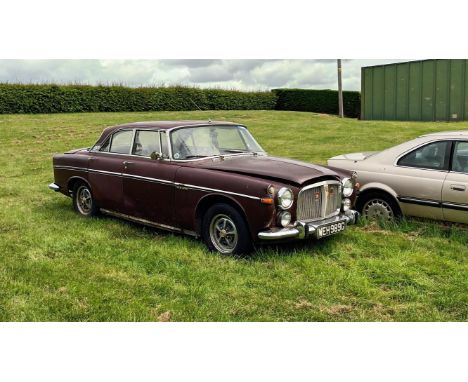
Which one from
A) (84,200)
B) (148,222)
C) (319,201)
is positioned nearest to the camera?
(319,201)

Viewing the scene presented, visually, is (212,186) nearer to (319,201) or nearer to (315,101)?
(319,201)

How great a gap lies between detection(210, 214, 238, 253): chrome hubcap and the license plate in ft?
3.20

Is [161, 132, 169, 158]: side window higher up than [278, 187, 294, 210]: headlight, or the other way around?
[161, 132, 169, 158]: side window

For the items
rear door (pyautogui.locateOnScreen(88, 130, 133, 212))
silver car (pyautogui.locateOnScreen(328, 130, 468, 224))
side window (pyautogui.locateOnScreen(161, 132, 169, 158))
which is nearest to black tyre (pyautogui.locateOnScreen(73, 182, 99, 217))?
rear door (pyautogui.locateOnScreen(88, 130, 133, 212))

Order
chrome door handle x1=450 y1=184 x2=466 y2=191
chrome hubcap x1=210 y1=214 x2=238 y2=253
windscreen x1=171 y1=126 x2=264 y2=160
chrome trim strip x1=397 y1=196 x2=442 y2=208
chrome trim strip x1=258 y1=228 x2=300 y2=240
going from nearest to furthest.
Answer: chrome trim strip x1=258 y1=228 x2=300 y2=240 → chrome hubcap x1=210 y1=214 x2=238 y2=253 → chrome door handle x1=450 y1=184 x2=466 y2=191 → chrome trim strip x1=397 y1=196 x2=442 y2=208 → windscreen x1=171 y1=126 x2=264 y2=160

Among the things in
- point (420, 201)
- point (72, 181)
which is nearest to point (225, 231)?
point (420, 201)

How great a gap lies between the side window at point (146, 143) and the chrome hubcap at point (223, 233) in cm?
150

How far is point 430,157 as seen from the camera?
22.5 feet

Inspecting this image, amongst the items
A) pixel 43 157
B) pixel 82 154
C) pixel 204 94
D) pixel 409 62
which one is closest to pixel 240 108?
pixel 204 94

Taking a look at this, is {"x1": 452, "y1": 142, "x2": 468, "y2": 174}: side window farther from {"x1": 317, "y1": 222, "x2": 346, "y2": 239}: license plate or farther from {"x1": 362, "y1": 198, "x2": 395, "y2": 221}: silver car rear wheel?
{"x1": 317, "y1": 222, "x2": 346, "y2": 239}: license plate

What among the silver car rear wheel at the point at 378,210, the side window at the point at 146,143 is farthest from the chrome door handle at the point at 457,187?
the side window at the point at 146,143

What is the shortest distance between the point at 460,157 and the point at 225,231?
3.24 m

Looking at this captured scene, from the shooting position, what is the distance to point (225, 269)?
550 centimetres

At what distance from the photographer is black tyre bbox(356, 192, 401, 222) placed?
7.10 meters
